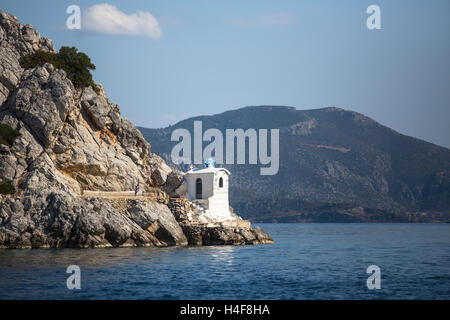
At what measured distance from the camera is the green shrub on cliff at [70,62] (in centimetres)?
6125

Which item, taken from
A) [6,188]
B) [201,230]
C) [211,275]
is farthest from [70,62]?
[211,275]

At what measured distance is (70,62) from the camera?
64125mm

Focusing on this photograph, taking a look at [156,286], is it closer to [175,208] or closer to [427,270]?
[427,270]

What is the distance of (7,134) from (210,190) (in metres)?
21.3

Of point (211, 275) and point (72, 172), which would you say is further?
point (72, 172)

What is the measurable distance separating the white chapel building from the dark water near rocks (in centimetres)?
982

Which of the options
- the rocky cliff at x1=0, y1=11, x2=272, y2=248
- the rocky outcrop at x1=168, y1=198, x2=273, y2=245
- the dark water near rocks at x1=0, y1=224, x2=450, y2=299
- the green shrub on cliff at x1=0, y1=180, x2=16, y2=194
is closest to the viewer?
the dark water near rocks at x1=0, y1=224, x2=450, y2=299

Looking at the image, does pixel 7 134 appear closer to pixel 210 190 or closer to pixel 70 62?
pixel 70 62

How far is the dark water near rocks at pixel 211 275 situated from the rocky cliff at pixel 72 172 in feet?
11.7

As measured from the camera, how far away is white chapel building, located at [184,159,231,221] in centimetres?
6303

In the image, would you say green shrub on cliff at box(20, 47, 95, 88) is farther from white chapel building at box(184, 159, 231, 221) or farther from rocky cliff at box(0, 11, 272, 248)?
white chapel building at box(184, 159, 231, 221)

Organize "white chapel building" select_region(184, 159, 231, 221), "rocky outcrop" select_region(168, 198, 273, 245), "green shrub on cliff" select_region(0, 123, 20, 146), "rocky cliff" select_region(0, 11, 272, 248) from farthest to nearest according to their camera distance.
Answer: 1. "white chapel building" select_region(184, 159, 231, 221)
2. "rocky outcrop" select_region(168, 198, 273, 245)
3. "green shrub on cliff" select_region(0, 123, 20, 146)
4. "rocky cliff" select_region(0, 11, 272, 248)

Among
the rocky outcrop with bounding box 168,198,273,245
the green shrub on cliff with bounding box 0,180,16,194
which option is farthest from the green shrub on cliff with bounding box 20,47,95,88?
the rocky outcrop with bounding box 168,198,273,245
